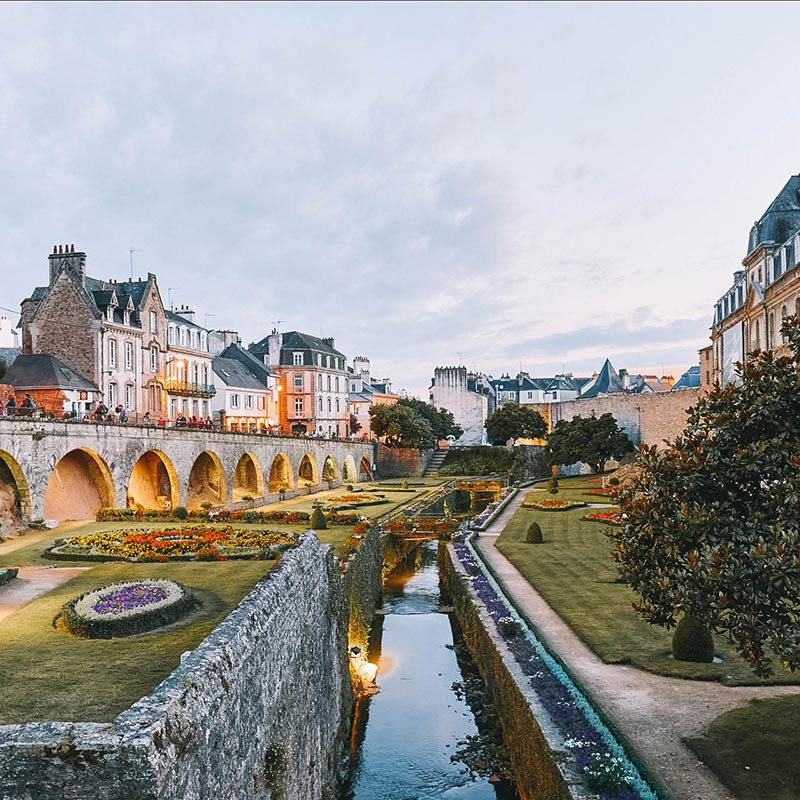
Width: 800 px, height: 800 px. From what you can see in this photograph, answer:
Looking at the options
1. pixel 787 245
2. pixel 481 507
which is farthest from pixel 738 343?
pixel 481 507

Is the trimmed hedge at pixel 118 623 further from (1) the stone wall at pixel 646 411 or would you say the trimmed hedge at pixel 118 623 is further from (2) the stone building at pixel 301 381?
(2) the stone building at pixel 301 381

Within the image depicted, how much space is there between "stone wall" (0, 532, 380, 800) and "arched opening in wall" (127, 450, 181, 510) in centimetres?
2955

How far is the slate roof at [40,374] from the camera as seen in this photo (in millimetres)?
43500

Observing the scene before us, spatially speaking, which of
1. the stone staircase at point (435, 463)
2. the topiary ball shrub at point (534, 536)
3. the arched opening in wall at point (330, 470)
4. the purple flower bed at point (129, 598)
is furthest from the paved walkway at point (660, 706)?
the stone staircase at point (435, 463)

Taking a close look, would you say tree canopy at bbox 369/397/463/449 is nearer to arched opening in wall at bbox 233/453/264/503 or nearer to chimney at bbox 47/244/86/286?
arched opening in wall at bbox 233/453/264/503

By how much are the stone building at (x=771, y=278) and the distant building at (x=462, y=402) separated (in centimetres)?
5669

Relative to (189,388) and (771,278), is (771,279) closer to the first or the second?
(771,278)

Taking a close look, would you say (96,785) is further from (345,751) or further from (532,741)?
(345,751)

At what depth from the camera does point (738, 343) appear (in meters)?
54.2

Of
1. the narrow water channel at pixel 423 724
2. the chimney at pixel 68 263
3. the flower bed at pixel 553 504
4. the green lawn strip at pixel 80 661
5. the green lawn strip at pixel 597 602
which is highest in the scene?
the chimney at pixel 68 263

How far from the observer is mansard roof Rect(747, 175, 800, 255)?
151 feet

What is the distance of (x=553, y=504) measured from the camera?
47281 mm

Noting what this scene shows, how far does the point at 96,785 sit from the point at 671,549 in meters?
7.89

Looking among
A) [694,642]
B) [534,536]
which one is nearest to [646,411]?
[534,536]
